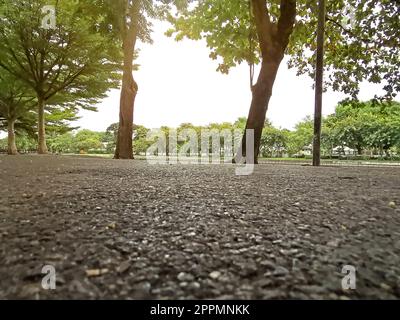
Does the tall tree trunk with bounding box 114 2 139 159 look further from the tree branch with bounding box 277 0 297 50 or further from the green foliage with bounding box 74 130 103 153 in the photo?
the green foliage with bounding box 74 130 103 153

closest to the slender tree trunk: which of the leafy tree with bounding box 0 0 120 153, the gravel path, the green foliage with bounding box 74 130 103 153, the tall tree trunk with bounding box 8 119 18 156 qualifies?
the gravel path

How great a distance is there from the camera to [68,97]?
66.8 ft

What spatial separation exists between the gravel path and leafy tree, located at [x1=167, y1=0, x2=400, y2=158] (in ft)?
20.5

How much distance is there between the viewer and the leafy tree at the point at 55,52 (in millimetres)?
14836

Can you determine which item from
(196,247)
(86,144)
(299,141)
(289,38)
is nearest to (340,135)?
(299,141)

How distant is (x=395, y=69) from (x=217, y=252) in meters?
8.75

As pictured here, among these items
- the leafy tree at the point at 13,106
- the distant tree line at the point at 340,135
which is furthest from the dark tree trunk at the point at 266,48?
the distant tree line at the point at 340,135

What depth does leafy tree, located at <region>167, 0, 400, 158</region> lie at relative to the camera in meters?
7.68

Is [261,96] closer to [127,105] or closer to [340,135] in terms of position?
[127,105]

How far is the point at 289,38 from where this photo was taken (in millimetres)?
9164

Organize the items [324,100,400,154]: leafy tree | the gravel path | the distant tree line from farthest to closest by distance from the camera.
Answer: the distant tree line → [324,100,400,154]: leafy tree → the gravel path

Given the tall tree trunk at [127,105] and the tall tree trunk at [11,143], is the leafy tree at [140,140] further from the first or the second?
the tall tree trunk at [127,105]
